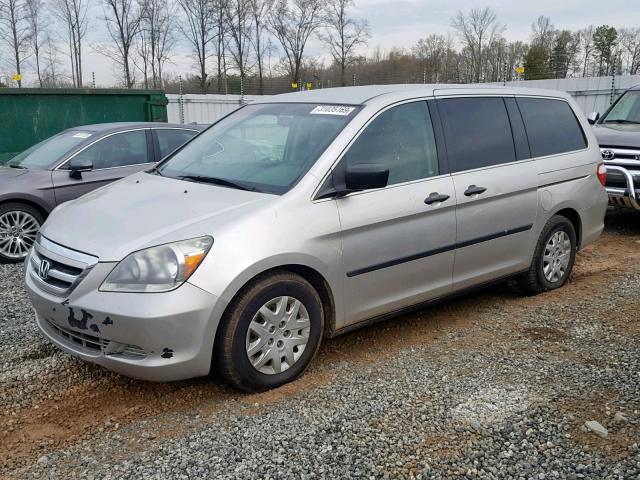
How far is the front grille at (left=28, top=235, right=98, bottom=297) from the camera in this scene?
3.27m

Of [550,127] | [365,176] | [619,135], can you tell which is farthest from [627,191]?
[365,176]

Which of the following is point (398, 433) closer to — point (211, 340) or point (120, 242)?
point (211, 340)

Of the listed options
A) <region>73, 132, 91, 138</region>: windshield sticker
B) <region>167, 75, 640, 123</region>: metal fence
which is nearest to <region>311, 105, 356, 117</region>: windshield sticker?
<region>73, 132, 91, 138</region>: windshield sticker

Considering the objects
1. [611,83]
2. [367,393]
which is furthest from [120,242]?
[611,83]

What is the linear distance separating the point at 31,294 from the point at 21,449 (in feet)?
3.10

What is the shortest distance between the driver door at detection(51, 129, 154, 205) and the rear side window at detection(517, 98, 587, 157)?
15.4ft

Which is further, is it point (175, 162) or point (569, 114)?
point (569, 114)

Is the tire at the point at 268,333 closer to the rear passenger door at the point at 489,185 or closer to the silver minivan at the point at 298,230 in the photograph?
the silver minivan at the point at 298,230

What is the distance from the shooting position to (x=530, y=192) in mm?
4910

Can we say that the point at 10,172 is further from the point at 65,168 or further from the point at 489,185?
the point at 489,185

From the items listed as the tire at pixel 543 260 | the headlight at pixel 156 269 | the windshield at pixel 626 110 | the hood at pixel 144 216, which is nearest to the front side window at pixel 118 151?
the hood at pixel 144 216

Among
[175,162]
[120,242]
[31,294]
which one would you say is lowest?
[31,294]

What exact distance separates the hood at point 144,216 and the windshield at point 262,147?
159mm

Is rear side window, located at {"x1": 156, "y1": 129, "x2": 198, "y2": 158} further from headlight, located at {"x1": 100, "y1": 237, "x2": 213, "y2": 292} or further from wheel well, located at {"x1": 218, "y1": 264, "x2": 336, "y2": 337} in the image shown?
headlight, located at {"x1": 100, "y1": 237, "x2": 213, "y2": 292}
